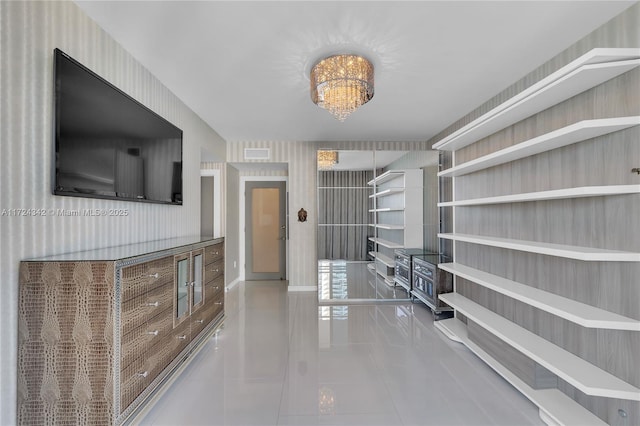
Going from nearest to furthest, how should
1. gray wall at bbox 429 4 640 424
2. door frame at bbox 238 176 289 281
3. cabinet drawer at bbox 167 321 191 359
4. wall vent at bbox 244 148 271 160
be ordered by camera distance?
gray wall at bbox 429 4 640 424 → cabinet drawer at bbox 167 321 191 359 → wall vent at bbox 244 148 271 160 → door frame at bbox 238 176 289 281

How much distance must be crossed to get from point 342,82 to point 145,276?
2.01m

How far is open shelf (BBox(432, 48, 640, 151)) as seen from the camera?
5.01 ft

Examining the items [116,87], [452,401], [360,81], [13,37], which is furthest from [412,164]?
[13,37]

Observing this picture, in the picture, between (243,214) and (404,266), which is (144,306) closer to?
(404,266)

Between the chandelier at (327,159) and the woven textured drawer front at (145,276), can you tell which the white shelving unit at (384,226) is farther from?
the woven textured drawer front at (145,276)

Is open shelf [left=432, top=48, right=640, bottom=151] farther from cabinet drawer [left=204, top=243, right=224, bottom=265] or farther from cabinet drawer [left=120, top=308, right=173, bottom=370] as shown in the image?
cabinet drawer [left=120, top=308, right=173, bottom=370]

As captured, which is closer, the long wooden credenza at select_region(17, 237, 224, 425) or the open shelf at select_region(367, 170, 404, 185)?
the long wooden credenza at select_region(17, 237, 224, 425)

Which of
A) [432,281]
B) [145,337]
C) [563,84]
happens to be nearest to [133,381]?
[145,337]

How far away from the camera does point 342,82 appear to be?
7.52 ft

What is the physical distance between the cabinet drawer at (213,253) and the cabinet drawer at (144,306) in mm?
672

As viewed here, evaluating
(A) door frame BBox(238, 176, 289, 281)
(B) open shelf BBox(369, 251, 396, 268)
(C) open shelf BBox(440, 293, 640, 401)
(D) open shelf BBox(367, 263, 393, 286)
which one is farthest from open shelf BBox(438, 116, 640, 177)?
(A) door frame BBox(238, 176, 289, 281)

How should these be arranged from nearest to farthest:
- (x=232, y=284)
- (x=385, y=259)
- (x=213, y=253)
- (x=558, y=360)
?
1. (x=558, y=360)
2. (x=213, y=253)
3. (x=385, y=259)
4. (x=232, y=284)

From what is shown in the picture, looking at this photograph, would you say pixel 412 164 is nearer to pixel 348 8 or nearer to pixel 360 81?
pixel 360 81

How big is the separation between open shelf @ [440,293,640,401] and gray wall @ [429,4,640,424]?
0.07 meters
